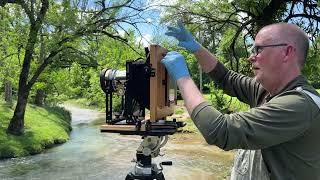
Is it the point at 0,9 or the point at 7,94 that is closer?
the point at 0,9

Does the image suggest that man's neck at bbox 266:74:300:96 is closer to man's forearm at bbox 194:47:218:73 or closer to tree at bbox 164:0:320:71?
man's forearm at bbox 194:47:218:73

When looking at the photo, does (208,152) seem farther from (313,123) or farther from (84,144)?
(313,123)

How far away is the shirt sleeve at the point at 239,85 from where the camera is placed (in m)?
2.83

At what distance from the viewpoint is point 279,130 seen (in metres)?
2.00

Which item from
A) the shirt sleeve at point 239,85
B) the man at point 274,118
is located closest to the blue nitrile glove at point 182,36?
the shirt sleeve at point 239,85

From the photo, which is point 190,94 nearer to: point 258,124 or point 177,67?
point 177,67

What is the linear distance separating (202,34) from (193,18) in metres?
0.71

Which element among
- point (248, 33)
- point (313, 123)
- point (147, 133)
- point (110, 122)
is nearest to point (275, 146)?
point (313, 123)

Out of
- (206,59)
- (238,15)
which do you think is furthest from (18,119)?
(206,59)

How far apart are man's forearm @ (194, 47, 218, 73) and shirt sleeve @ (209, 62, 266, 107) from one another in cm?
3

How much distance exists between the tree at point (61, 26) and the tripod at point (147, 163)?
13460mm

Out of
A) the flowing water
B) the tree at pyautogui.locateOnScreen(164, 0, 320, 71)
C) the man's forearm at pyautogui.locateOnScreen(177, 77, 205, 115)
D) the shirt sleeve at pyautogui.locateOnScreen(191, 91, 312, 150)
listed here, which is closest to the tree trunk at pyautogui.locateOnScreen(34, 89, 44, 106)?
the flowing water

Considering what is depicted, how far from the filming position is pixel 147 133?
130 inches

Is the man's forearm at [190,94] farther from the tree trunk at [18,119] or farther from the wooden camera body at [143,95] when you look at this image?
the tree trunk at [18,119]
